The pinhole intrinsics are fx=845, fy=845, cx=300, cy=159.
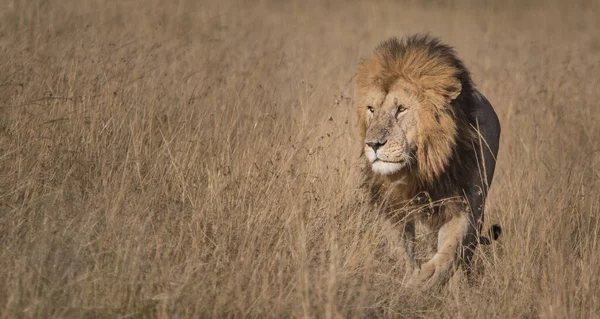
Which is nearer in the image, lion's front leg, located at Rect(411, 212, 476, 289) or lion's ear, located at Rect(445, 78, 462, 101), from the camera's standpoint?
lion's front leg, located at Rect(411, 212, 476, 289)

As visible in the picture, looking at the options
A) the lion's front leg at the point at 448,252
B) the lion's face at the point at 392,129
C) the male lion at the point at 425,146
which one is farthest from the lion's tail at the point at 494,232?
the lion's face at the point at 392,129

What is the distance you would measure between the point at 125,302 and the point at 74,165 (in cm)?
157

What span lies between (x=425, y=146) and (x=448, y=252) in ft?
2.14

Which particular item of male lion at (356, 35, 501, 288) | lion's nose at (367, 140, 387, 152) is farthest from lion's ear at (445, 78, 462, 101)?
lion's nose at (367, 140, 387, 152)

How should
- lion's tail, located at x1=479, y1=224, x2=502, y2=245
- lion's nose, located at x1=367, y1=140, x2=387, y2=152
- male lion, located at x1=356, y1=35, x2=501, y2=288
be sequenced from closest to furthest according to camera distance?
lion's nose, located at x1=367, y1=140, x2=387, y2=152 → male lion, located at x1=356, y1=35, x2=501, y2=288 → lion's tail, located at x1=479, y1=224, x2=502, y2=245

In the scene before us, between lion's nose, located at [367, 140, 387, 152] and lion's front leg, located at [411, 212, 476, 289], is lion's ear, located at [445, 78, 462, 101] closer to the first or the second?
lion's nose, located at [367, 140, 387, 152]

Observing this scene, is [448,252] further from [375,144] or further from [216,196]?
[216,196]

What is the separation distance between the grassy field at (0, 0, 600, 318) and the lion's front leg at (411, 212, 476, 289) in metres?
0.11

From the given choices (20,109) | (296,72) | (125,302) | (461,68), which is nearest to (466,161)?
(461,68)

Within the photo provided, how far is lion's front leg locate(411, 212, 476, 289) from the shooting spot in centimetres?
495

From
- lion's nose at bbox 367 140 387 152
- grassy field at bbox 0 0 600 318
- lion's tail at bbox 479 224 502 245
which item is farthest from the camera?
lion's tail at bbox 479 224 502 245

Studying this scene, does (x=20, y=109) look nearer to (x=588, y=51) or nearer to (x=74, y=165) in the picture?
(x=74, y=165)

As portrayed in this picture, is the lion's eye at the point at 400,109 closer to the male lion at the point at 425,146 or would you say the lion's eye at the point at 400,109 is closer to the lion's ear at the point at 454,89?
the male lion at the point at 425,146

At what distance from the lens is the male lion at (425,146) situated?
5008 mm
